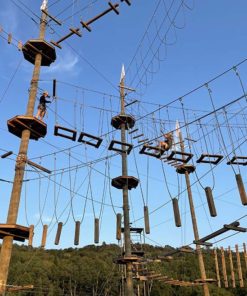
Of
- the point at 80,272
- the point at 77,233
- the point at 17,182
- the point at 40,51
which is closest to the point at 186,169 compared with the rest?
the point at 77,233

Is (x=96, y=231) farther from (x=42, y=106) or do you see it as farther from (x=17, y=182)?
(x=42, y=106)

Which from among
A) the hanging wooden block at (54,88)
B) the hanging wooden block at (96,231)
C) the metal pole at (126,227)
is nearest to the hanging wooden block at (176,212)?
the hanging wooden block at (96,231)

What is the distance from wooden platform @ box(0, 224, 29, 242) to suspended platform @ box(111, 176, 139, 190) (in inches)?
269

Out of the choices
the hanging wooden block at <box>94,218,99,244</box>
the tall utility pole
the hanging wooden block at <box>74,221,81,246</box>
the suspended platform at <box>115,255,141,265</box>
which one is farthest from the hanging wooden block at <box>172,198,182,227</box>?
the tall utility pole

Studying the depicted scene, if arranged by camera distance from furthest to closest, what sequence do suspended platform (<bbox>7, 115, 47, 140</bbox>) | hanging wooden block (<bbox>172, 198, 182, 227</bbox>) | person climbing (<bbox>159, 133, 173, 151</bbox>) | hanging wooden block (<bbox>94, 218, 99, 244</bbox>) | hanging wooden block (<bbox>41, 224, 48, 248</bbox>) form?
person climbing (<bbox>159, 133, 173, 151</bbox>), hanging wooden block (<bbox>94, 218, 99, 244</bbox>), suspended platform (<bbox>7, 115, 47, 140</bbox>), hanging wooden block (<bbox>41, 224, 48, 248</bbox>), hanging wooden block (<bbox>172, 198, 182, 227</bbox>)

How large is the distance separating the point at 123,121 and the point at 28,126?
24.3 feet

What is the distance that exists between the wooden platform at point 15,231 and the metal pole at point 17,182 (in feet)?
0.40

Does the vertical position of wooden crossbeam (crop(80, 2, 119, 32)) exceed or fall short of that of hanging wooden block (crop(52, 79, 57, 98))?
it exceeds it

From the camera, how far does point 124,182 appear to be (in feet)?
52.0

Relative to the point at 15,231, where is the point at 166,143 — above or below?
above

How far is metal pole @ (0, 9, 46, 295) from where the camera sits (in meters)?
8.60

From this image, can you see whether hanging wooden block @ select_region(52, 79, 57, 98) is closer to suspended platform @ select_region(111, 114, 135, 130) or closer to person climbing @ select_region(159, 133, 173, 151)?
person climbing @ select_region(159, 133, 173, 151)

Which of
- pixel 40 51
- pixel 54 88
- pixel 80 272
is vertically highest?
pixel 80 272

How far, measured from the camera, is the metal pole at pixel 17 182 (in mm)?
8602
